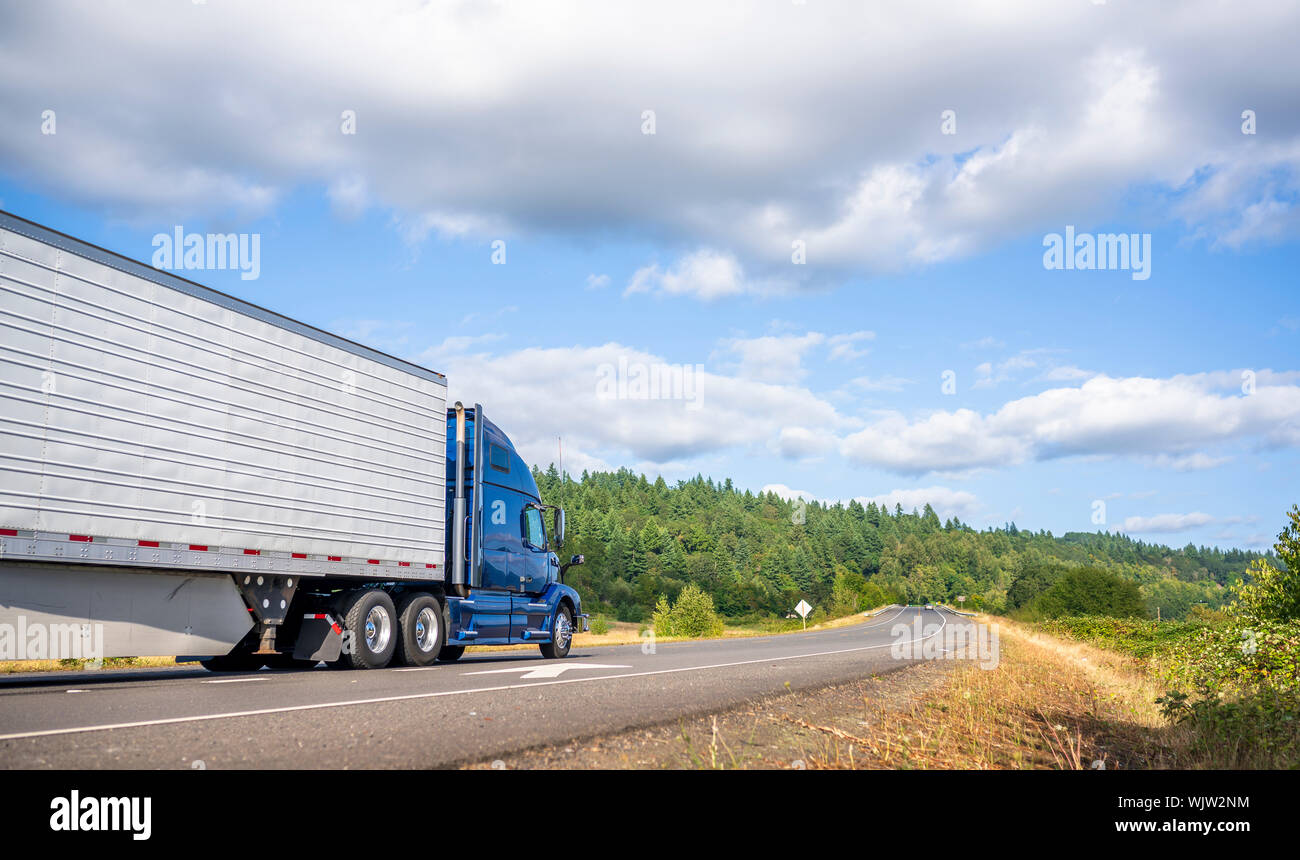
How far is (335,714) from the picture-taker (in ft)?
21.5

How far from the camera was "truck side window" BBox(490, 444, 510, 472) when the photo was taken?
15.9 meters

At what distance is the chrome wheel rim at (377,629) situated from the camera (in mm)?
12625

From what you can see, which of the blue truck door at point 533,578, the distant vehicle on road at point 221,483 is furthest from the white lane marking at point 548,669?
the blue truck door at point 533,578

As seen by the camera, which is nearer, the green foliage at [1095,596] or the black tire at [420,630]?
the black tire at [420,630]

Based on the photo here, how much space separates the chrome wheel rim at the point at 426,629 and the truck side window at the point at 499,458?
10.1 ft

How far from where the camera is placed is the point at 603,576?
115 m

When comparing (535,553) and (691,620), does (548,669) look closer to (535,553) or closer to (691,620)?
(535,553)

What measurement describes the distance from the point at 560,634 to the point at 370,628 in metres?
5.75

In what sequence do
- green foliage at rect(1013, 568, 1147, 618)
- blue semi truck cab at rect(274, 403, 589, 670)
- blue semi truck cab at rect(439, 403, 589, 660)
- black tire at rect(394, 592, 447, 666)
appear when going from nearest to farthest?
blue semi truck cab at rect(274, 403, 589, 670)
black tire at rect(394, 592, 447, 666)
blue semi truck cab at rect(439, 403, 589, 660)
green foliage at rect(1013, 568, 1147, 618)

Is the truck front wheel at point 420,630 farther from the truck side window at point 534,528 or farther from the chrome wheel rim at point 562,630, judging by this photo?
the chrome wheel rim at point 562,630

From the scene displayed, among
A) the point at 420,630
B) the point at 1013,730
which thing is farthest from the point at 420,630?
the point at 1013,730

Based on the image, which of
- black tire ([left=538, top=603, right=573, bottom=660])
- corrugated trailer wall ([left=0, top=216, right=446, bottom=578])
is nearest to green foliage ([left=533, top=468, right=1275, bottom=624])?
black tire ([left=538, top=603, right=573, bottom=660])

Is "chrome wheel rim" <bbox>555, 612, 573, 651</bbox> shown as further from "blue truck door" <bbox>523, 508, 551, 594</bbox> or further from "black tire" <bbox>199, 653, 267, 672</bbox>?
"black tire" <bbox>199, 653, 267, 672</bbox>

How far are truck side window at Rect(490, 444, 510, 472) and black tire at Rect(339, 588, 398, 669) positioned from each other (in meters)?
3.64
